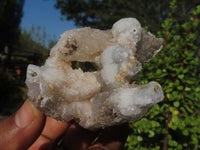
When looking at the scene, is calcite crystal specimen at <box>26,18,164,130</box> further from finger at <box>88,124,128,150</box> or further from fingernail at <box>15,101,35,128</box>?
finger at <box>88,124,128,150</box>

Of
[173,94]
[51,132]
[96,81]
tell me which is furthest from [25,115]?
[173,94]

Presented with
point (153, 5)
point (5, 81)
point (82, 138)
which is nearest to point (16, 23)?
point (5, 81)

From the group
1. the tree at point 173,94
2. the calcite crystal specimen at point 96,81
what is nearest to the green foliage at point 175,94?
the tree at point 173,94

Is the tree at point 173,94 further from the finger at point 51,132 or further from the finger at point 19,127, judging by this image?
the finger at point 19,127

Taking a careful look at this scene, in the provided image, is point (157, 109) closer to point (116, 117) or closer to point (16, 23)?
point (116, 117)

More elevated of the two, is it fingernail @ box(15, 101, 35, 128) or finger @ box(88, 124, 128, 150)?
fingernail @ box(15, 101, 35, 128)

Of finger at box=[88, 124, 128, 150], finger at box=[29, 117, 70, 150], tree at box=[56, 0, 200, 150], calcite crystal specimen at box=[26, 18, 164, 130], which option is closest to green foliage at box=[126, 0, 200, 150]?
tree at box=[56, 0, 200, 150]

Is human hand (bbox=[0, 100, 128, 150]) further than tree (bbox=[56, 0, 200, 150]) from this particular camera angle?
No
